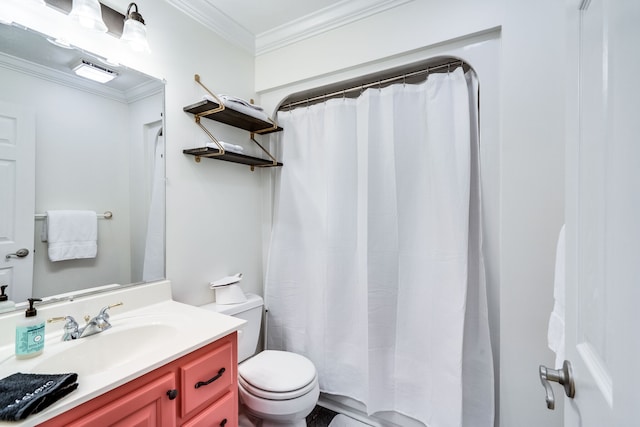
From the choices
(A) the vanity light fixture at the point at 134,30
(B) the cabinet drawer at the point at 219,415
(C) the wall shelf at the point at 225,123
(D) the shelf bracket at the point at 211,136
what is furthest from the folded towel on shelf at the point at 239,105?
(B) the cabinet drawer at the point at 219,415

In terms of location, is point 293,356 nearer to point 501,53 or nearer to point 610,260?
point 610,260

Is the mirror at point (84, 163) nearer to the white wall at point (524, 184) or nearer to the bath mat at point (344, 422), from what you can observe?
the bath mat at point (344, 422)

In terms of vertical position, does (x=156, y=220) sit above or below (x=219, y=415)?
above

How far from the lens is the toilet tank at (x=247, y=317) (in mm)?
1648

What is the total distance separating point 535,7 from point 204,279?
2.12m

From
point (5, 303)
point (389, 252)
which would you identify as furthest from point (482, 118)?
point (5, 303)

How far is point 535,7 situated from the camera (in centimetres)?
122

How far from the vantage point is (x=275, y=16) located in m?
1.77

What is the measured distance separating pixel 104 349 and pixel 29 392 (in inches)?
15.7

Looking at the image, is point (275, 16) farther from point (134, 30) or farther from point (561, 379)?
point (561, 379)

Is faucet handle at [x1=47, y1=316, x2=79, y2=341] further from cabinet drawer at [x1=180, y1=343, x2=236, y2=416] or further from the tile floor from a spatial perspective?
the tile floor

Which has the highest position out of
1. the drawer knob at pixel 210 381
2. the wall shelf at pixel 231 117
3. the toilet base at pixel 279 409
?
the wall shelf at pixel 231 117

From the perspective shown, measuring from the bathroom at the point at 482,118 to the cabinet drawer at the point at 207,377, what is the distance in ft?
1.99

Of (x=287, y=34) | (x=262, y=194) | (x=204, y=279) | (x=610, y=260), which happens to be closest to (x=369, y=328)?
(x=204, y=279)
